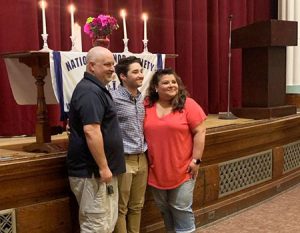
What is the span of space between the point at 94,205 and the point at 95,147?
11.9 inches

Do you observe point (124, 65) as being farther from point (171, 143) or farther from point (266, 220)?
point (266, 220)

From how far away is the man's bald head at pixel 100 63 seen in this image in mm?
2188

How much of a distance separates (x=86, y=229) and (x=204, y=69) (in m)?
3.15

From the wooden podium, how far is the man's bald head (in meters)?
2.32

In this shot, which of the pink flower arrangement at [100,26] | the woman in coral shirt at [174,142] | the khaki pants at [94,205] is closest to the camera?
the khaki pants at [94,205]

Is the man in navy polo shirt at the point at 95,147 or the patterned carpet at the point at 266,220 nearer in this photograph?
the man in navy polo shirt at the point at 95,147

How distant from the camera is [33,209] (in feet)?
7.99

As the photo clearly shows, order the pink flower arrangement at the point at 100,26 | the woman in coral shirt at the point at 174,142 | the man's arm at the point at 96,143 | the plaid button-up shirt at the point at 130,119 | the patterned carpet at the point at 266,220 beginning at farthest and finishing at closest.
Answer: the patterned carpet at the point at 266,220
the pink flower arrangement at the point at 100,26
the woman in coral shirt at the point at 174,142
the plaid button-up shirt at the point at 130,119
the man's arm at the point at 96,143

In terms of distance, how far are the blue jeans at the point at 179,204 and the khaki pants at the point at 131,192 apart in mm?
135

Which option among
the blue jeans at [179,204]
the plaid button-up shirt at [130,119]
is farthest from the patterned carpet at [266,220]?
the plaid button-up shirt at [130,119]

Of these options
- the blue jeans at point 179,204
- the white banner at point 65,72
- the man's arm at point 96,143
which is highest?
the white banner at point 65,72

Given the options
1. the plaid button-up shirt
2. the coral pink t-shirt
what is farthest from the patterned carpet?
the plaid button-up shirt

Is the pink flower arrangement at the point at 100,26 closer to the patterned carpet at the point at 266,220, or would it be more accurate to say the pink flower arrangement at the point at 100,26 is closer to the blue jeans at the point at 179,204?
the blue jeans at the point at 179,204

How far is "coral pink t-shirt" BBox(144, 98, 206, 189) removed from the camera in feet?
8.36
